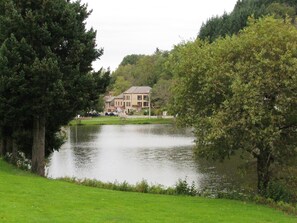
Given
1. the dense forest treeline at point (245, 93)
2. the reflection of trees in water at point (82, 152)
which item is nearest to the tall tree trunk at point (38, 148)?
the dense forest treeline at point (245, 93)

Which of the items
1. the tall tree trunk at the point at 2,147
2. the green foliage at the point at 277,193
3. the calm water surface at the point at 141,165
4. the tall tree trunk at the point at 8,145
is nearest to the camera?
the green foliage at the point at 277,193

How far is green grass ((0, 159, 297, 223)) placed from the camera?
592 inches

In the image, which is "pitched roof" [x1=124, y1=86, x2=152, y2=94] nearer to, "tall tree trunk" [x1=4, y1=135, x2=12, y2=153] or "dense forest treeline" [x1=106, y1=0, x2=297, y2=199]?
"tall tree trunk" [x1=4, y1=135, x2=12, y2=153]

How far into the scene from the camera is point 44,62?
24562 millimetres

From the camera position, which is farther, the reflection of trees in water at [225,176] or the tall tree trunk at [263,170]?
the reflection of trees in water at [225,176]

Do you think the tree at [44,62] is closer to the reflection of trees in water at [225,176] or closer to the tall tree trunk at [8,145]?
the tall tree trunk at [8,145]

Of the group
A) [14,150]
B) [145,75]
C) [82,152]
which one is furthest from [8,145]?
[145,75]

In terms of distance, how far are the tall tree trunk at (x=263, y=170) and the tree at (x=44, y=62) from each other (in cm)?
1128

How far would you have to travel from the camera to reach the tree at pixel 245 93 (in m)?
20.9

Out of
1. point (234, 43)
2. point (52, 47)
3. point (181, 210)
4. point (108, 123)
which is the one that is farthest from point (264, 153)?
point (108, 123)

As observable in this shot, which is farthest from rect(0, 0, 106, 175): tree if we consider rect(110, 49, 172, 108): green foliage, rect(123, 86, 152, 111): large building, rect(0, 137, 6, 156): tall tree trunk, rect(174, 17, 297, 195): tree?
rect(123, 86, 152, 111): large building

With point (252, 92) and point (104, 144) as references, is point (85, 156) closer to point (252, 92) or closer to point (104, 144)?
point (104, 144)

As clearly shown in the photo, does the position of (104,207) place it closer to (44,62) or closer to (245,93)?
(245,93)

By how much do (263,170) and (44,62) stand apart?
13775mm
